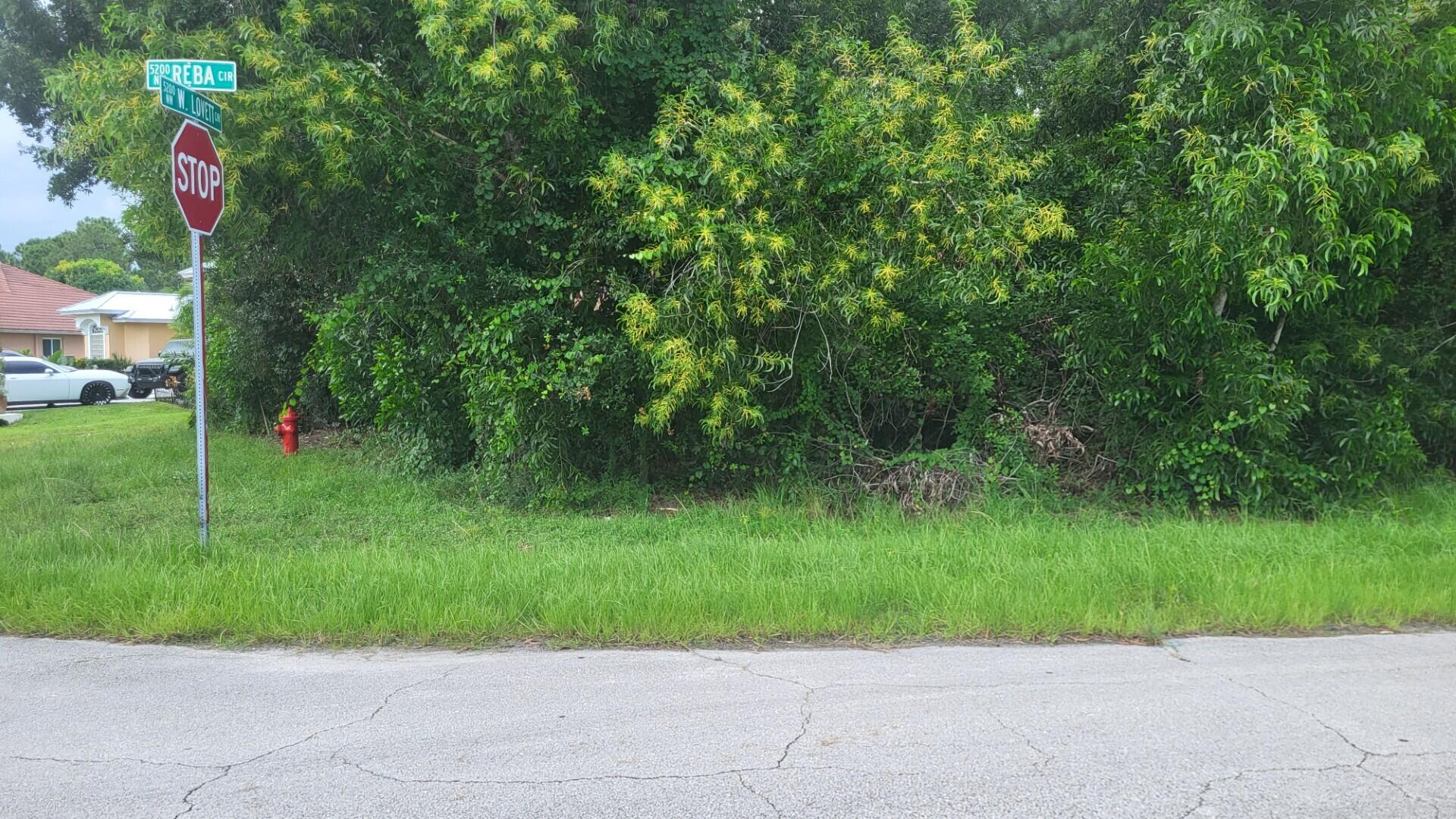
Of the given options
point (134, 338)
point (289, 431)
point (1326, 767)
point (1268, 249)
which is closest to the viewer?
point (1326, 767)

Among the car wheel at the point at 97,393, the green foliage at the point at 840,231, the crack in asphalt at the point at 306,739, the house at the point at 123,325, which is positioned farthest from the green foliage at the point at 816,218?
the house at the point at 123,325

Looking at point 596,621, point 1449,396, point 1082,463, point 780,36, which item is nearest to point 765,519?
point 596,621

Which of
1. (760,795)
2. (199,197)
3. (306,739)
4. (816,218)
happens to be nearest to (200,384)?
(199,197)

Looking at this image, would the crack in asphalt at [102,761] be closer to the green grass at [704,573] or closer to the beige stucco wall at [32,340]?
the green grass at [704,573]

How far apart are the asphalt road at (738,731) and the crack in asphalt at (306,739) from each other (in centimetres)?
1

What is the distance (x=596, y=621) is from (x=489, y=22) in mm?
5244

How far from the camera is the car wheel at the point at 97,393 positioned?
25.9 meters

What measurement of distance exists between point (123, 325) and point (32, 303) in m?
3.75

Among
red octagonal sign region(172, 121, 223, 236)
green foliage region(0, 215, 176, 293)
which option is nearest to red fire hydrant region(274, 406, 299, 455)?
red octagonal sign region(172, 121, 223, 236)

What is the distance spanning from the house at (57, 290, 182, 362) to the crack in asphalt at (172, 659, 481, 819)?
139ft

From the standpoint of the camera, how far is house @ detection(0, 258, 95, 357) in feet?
115

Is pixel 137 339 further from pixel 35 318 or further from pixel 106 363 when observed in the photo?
pixel 106 363

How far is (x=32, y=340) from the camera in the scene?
36.5 meters

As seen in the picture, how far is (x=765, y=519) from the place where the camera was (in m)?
8.45
